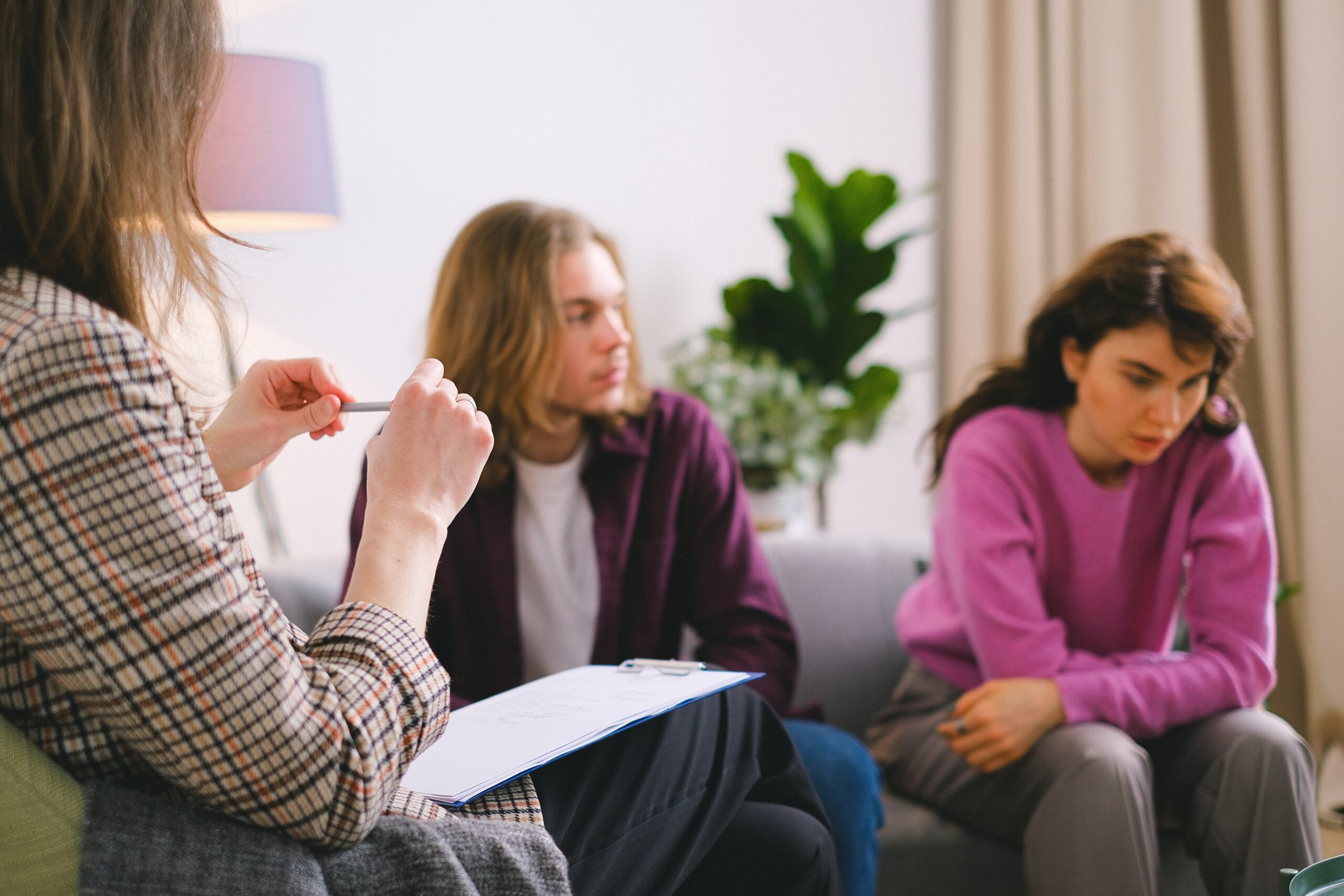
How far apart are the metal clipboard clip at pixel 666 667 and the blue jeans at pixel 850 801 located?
0.97 ft

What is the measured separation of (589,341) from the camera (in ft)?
5.24

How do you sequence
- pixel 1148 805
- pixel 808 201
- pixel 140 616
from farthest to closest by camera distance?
pixel 808 201 < pixel 1148 805 < pixel 140 616

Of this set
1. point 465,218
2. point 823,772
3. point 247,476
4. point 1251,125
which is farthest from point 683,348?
point 247,476

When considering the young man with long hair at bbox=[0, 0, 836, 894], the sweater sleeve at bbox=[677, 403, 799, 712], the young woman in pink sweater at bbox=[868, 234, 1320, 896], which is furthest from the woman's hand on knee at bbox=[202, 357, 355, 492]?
the young woman in pink sweater at bbox=[868, 234, 1320, 896]

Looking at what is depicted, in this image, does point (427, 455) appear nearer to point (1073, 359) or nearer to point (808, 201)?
point (1073, 359)

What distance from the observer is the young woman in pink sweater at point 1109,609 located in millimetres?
1262

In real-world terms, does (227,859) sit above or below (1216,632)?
above

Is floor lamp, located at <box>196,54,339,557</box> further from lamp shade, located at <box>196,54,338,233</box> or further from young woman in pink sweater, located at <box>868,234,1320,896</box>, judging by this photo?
young woman in pink sweater, located at <box>868,234,1320,896</box>

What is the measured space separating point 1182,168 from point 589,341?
1.56 meters

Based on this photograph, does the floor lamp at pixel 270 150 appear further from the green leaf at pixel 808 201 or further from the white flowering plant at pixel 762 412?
the green leaf at pixel 808 201

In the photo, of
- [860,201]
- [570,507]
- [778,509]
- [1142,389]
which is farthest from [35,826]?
[860,201]

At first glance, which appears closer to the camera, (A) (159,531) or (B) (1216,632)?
(A) (159,531)

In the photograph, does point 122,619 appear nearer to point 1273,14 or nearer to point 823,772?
point 823,772

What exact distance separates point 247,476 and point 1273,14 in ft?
7.36
